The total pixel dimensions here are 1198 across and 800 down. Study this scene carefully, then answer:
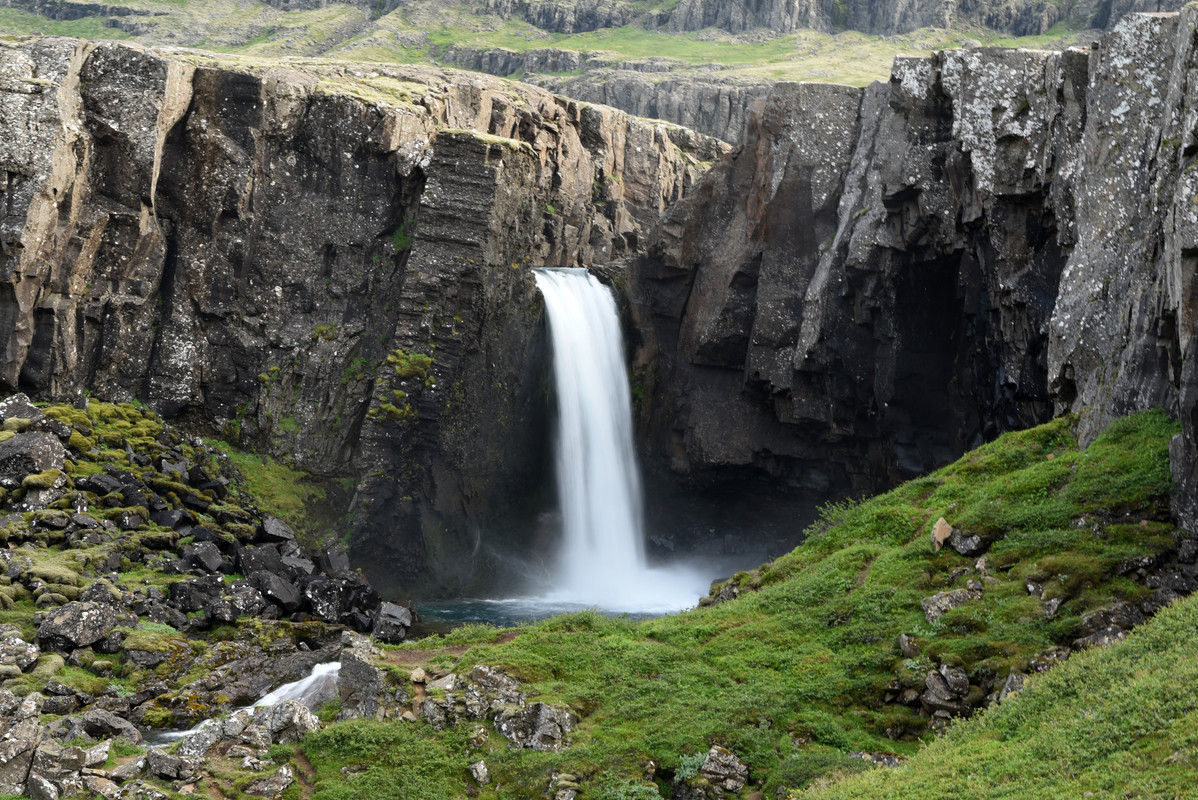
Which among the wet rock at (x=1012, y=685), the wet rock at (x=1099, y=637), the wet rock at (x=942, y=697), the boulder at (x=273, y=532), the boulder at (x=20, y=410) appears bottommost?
the boulder at (x=273, y=532)

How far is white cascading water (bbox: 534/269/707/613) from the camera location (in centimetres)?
4581

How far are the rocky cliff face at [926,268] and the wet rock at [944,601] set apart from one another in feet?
14.7

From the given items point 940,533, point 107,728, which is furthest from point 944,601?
point 107,728

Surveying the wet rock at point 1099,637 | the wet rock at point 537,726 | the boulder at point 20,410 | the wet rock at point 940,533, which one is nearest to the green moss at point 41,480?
the boulder at point 20,410

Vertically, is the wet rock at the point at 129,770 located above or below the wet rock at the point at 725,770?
below

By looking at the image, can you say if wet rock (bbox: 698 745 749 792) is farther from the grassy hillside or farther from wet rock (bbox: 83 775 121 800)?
the grassy hillside

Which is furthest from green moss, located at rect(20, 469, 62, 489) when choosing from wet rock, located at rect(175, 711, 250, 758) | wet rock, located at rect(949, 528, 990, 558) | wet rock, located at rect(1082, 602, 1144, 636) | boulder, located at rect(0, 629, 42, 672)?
wet rock, located at rect(1082, 602, 1144, 636)

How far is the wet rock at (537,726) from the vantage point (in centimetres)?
1767

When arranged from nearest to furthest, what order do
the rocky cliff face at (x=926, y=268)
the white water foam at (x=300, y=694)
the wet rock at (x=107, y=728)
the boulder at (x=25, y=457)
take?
the wet rock at (x=107, y=728), the white water foam at (x=300, y=694), the rocky cliff face at (x=926, y=268), the boulder at (x=25, y=457)

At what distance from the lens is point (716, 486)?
157ft

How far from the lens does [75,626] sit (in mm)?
24828

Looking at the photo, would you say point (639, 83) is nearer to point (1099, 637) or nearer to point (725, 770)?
point (1099, 637)

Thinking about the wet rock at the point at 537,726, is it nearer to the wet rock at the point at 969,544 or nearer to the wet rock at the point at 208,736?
the wet rock at the point at 208,736

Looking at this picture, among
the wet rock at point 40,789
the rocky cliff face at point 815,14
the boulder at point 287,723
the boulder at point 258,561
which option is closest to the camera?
the wet rock at point 40,789
